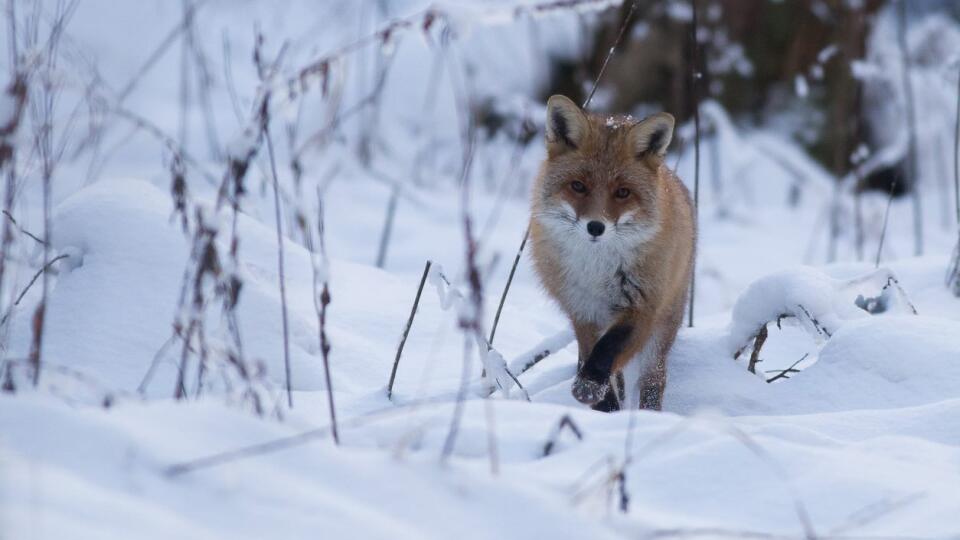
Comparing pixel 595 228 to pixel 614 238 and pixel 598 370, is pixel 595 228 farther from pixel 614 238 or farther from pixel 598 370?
pixel 598 370

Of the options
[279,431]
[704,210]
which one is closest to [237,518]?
[279,431]

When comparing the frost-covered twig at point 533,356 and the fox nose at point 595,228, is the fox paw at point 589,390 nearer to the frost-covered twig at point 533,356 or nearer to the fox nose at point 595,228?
the frost-covered twig at point 533,356

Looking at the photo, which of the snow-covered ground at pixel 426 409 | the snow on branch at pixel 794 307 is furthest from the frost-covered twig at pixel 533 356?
the snow on branch at pixel 794 307

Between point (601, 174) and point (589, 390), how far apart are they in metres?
0.93

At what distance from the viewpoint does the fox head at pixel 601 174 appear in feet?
12.8

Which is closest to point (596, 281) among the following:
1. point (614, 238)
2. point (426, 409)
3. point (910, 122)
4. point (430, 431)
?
point (614, 238)

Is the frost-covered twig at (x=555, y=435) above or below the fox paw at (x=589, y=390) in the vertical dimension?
below

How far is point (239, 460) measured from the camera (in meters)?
1.76

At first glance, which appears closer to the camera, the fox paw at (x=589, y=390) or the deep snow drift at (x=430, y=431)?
the deep snow drift at (x=430, y=431)

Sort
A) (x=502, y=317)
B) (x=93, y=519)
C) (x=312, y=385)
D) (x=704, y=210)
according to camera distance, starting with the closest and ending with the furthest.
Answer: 1. (x=93, y=519)
2. (x=312, y=385)
3. (x=502, y=317)
4. (x=704, y=210)

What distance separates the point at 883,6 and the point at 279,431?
9.68 m

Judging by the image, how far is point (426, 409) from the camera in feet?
8.45

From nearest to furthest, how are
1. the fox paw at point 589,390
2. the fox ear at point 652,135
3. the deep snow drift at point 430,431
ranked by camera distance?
the deep snow drift at point 430,431
the fox paw at point 589,390
the fox ear at point 652,135

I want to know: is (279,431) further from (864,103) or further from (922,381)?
(864,103)
